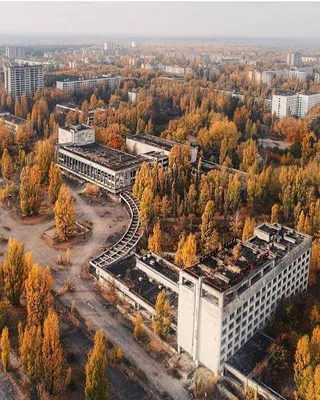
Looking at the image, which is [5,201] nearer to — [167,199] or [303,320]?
[167,199]

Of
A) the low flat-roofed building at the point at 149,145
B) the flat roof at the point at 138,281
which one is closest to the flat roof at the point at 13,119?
the low flat-roofed building at the point at 149,145

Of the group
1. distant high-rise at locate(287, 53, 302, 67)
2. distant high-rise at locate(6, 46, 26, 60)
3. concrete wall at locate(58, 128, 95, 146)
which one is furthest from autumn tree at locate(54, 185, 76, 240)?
distant high-rise at locate(287, 53, 302, 67)

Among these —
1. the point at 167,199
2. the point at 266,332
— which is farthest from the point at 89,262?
the point at 266,332

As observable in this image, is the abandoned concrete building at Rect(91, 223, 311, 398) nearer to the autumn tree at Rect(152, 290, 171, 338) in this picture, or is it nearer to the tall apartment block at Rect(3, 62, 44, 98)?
the autumn tree at Rect(152, 290, 171, 338)

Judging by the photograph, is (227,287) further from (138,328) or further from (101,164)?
(101,164)

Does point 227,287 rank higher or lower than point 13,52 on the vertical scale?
lower

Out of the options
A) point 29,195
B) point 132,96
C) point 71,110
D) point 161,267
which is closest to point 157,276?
point 161,267
